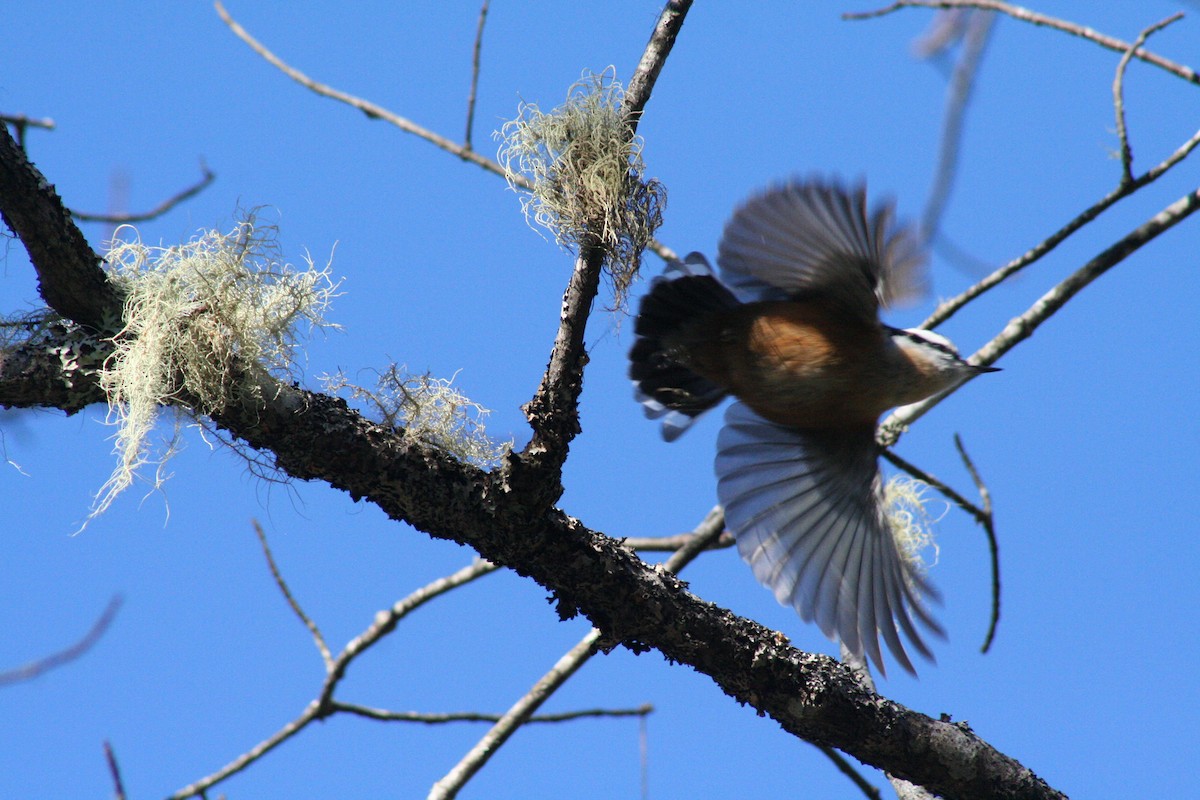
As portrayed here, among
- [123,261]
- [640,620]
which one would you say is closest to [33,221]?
[123,261]

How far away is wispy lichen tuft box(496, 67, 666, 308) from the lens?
180 cm

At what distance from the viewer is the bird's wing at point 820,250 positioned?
258 centimetres

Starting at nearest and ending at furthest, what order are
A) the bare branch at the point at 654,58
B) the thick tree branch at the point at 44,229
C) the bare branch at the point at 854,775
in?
the thick tree branch at the point at 44,229
the bare branch at the point at 654,58
the bare branch at the point at 854,775

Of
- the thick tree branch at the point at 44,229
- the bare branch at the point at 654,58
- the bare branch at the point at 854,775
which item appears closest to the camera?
the thick tree branch at the point at 44,229

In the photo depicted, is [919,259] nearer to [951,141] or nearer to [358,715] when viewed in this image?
[951,141]

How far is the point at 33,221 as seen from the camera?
1745 millimetres

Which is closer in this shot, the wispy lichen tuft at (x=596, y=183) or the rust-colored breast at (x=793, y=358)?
the wispy lichen tuft at (x=596, y=183)

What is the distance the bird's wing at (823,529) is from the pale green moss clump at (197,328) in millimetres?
1519

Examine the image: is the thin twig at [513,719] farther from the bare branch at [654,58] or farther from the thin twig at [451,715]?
the bare branch at [654,58]

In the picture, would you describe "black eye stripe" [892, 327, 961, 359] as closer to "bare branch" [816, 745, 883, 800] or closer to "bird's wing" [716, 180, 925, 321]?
"bird's wing" [716, 180, 925, 321]

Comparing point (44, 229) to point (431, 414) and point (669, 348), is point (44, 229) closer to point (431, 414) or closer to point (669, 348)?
point (431, 414)

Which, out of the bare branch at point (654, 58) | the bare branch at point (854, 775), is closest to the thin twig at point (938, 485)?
the bare branch at point (854, 775)

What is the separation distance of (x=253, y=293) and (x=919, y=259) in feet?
5.53

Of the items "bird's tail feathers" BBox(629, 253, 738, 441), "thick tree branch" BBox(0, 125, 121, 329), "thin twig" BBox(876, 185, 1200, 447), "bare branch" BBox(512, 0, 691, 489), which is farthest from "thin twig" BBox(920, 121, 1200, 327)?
"thick tree branch" BBox(0, 125, 121, 329)
